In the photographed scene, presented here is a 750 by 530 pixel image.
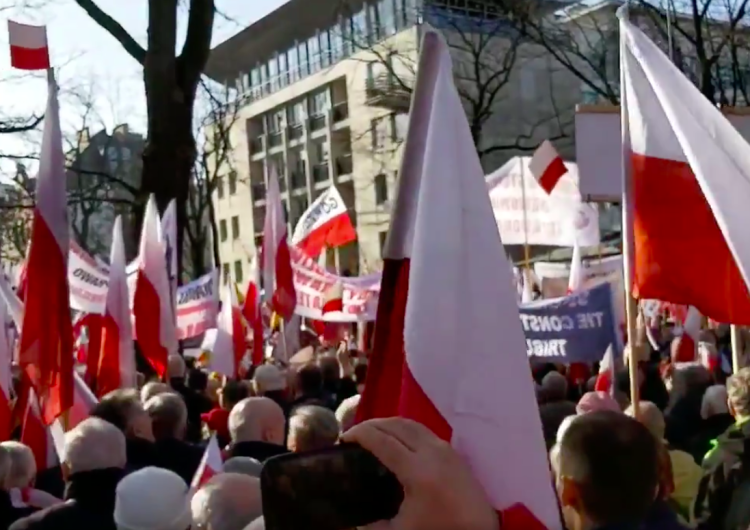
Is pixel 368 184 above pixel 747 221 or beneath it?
above

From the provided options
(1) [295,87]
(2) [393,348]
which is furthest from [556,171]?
(1) [295,87]

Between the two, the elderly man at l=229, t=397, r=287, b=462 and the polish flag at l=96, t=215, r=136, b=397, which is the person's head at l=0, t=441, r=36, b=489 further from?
the polish flag at l=96, t=215, r=136, b=397

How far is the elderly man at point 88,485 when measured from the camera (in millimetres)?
3754

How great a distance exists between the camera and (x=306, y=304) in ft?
37.4

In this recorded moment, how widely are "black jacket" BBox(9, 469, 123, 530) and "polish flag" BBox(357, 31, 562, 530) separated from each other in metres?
1.55

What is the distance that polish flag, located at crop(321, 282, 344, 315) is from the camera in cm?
1127

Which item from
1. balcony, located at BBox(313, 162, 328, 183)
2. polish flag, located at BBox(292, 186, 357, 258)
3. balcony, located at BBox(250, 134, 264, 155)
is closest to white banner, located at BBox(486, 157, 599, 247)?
polish flag, located at BBox(292, 186, 357, 258)

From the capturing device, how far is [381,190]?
49.4m

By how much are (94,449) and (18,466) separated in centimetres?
56

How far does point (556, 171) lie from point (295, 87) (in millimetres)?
46657

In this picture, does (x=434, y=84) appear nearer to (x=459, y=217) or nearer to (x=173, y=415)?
(x=459, y=217)

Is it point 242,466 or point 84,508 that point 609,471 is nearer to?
point 242,466

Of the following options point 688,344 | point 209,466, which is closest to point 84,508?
point 209,466

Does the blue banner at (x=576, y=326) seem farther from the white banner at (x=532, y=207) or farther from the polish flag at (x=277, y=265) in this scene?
the polish flag at (x=277, y=265)
